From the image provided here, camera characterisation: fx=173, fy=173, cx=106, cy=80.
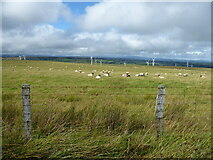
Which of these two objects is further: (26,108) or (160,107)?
(160,107)

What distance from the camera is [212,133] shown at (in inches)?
219

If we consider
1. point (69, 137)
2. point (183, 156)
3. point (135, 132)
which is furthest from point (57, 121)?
point (183, 156)

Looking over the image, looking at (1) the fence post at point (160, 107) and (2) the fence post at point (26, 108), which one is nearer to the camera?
(2) the fence post at point (26, 108)

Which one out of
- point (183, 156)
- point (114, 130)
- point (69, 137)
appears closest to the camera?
point (183, 156)

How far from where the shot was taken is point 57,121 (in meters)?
5.95

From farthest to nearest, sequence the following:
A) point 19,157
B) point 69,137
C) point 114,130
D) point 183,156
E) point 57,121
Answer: point 57,121 < point 114,130 < point 69,137 < point 183,156 < point 19,157

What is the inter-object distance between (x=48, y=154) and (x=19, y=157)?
64 centimetres

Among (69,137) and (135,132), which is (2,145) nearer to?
(69,137)

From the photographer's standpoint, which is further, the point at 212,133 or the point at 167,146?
the point at 212,133

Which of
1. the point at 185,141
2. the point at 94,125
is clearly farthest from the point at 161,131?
the point at 94,125

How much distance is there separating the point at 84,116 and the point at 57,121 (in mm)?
979

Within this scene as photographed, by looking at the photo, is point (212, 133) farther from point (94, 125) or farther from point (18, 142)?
point (18, 142)

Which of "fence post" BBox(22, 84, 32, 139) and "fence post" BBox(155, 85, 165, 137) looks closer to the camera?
"fence post" BBox(22, 84, 32, 139)

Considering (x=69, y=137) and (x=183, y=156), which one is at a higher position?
(x=69, y=137)
